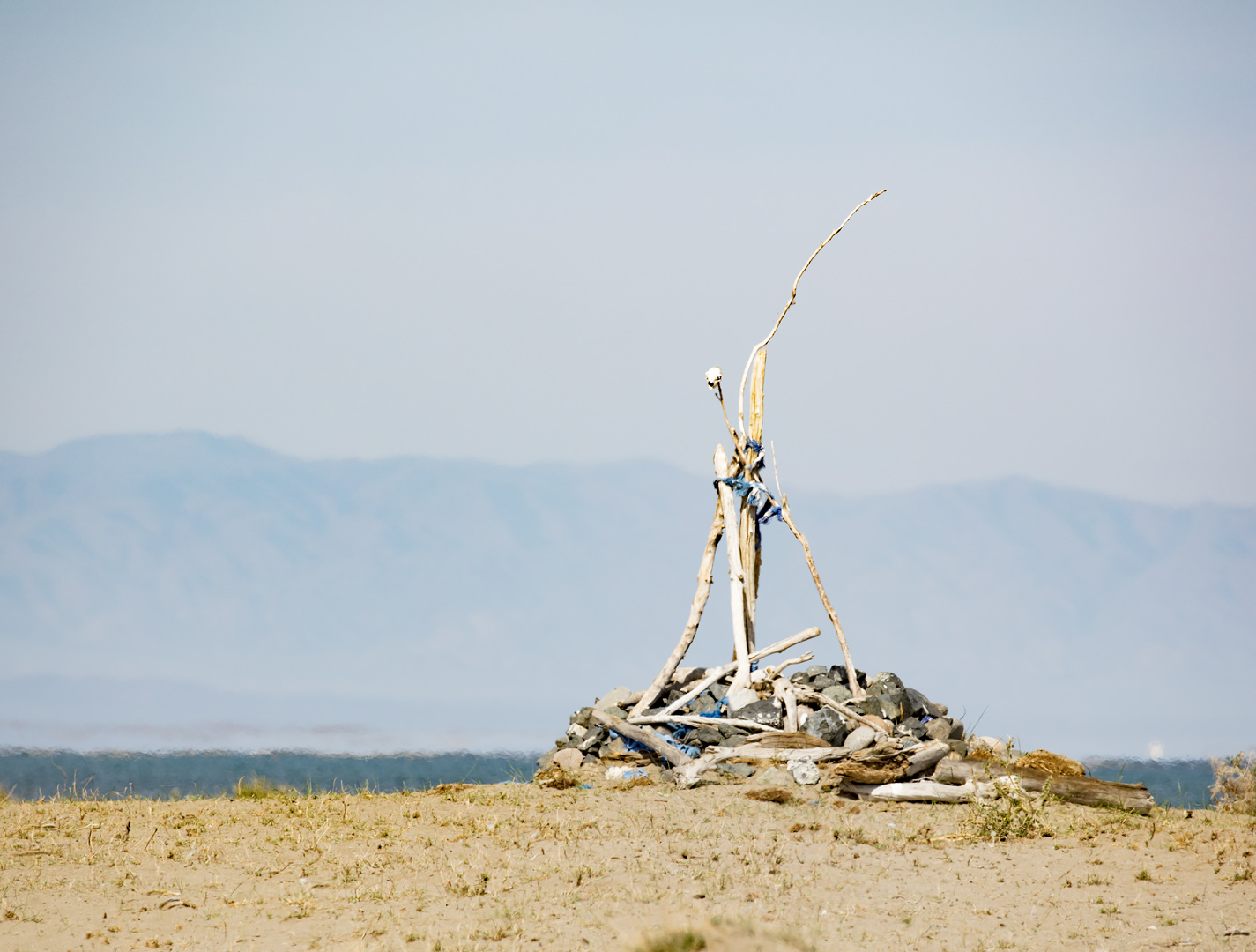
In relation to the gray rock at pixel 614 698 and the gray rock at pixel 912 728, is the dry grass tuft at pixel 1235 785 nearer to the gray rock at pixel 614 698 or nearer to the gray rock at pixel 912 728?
the gray rock at pixel 912 728

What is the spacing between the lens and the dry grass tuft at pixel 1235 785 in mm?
15055

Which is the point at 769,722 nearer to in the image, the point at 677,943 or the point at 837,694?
the point at 837,694

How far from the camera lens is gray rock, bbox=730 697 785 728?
15.1m

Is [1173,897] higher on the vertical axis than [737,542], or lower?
lower

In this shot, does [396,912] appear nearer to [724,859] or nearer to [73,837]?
[724,859]

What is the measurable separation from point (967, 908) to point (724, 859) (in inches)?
84.6

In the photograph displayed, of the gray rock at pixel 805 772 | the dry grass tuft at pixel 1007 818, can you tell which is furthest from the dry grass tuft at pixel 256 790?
the dry grass tuft at pixel 1007 818

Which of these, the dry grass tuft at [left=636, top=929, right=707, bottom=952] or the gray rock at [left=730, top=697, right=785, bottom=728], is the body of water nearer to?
the gray rock at [left=730, top=697, right=785, bottom=728]

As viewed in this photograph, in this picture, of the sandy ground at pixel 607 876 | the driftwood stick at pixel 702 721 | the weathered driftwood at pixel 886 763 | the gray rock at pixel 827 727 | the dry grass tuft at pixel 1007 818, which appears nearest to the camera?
the sandy ground at pixel 607 876

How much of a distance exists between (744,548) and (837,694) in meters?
2.46

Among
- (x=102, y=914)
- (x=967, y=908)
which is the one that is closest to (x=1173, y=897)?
(x=967, y=908)

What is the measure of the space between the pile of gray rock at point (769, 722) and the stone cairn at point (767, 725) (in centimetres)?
2

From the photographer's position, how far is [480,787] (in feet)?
48.4

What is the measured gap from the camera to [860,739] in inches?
573
